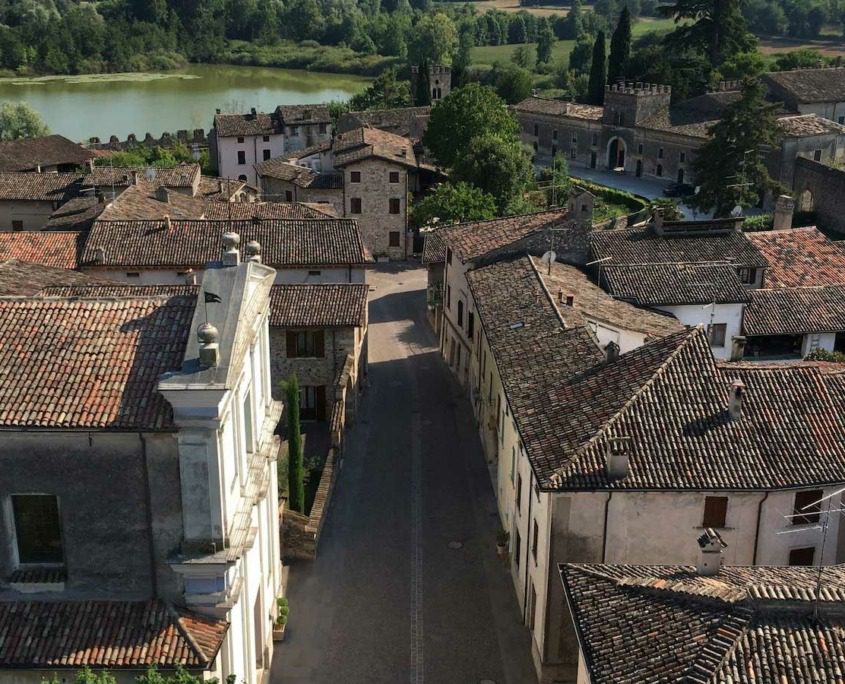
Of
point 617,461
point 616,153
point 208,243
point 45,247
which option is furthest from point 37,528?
point 616,153

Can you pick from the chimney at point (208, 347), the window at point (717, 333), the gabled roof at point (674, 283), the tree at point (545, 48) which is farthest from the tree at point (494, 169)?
the tree at point (545, 48)

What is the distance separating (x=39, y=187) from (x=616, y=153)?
42.3 m

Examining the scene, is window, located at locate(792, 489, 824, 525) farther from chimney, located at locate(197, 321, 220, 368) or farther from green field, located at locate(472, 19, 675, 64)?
green field, located at locate(472, 19, 675, 64)

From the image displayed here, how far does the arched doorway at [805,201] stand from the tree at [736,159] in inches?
205

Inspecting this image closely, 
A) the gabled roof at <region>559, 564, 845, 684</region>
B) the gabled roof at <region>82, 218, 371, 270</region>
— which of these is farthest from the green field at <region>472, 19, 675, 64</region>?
the gabled roof at <region>559, 564, 845, 684</region>

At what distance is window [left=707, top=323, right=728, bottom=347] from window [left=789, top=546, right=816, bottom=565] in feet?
47.3

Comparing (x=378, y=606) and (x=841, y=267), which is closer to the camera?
(x=378, y=606)

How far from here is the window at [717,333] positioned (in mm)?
33688

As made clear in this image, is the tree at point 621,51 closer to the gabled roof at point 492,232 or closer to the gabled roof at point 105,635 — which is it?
the gabled roof at point 492,232

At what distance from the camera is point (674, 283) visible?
33.6 meters

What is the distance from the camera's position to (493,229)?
3650 cm

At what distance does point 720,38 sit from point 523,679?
251 ft

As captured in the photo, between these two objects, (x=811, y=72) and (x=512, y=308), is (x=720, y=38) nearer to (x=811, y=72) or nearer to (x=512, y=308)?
(x=811, y=72)

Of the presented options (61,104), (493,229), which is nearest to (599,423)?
(493,229)
